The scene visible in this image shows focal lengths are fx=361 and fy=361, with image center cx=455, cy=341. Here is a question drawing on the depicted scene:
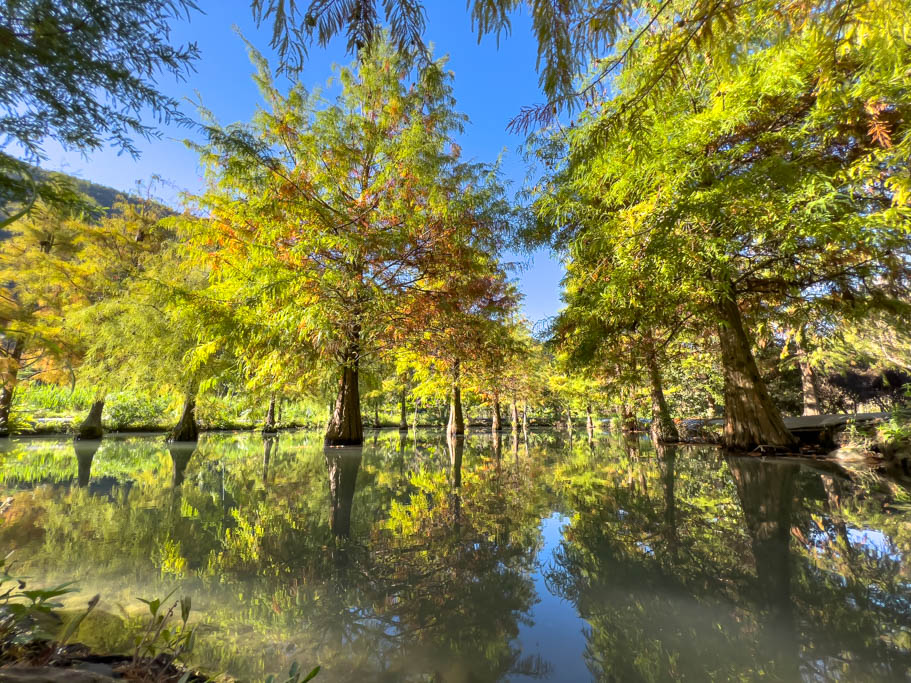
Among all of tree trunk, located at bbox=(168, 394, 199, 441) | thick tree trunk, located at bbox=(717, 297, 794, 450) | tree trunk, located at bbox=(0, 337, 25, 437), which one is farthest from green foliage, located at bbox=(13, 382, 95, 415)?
thick tree trunk, located at bbox=(717, 297, 794, 450)

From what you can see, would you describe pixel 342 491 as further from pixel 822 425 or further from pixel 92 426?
pixel 92 426

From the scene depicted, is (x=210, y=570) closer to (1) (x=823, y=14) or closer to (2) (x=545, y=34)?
(2) (x=545, y=34)

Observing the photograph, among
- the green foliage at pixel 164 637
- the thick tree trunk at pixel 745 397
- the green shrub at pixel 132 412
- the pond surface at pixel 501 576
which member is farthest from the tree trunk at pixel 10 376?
the thick tree trunk at pixel 745 397

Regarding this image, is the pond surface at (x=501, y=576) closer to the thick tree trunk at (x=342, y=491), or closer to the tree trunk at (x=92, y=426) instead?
the thick tree trunk at (x=342, y=491)

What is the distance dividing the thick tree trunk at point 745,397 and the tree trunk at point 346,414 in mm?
7805

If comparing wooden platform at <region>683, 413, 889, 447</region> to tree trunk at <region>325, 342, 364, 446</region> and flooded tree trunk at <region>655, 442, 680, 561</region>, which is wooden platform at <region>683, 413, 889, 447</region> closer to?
flooded tree trunk at <region>655, 442, 680, 561</region>

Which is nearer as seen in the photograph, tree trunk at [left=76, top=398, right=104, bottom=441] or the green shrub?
tree trunk at [left=76, top=398, right=104, bottom=441]

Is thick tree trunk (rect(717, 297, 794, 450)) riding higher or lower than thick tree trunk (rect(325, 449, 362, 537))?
higher

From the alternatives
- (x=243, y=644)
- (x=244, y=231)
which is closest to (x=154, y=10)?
(x=243, y=644)

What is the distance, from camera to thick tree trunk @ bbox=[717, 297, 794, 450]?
6.82 m

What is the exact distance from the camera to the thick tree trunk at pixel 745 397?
682 centimetres

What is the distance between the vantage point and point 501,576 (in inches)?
71.0

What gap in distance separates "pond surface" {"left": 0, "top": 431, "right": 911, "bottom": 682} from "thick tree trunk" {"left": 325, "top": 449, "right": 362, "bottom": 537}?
0.03 m

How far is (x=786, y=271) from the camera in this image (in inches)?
257
